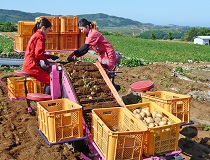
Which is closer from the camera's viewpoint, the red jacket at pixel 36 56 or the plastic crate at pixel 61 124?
the plastic crate at pixel 61 124

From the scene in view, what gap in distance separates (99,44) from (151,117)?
87.1 inches

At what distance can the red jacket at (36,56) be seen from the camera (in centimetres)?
587

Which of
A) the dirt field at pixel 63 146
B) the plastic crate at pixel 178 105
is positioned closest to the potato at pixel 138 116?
the plastic crate at pixel 178 105

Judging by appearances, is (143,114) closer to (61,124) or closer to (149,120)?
(149,120)

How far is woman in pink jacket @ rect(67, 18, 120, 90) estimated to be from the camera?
6.26 meters

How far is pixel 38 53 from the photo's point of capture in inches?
231

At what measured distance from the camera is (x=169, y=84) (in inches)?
427

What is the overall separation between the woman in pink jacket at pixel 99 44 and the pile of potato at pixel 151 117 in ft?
5.75

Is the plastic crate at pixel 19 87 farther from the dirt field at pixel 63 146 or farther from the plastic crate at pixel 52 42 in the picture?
the plastic crate at pixel 52 42

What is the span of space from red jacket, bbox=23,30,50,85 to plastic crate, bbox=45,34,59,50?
12.0 feet

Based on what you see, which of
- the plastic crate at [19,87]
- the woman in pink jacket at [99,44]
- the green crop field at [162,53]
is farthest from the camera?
the green crop field at [162,53]

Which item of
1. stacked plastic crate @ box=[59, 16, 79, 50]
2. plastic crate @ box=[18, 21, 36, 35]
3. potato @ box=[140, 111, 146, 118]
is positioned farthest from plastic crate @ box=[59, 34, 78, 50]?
potato @ box=[140, 111, 146, 118]

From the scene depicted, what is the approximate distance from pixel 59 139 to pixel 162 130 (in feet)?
4.68

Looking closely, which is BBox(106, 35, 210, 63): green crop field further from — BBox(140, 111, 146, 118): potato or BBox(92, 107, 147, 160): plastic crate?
BBox(92, 107, 147, 160): plastic crate
